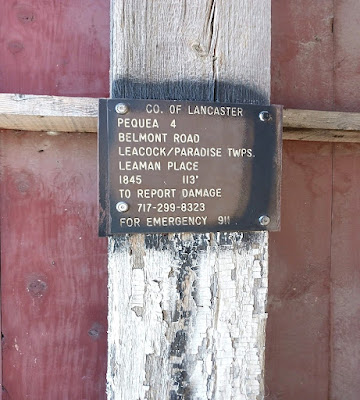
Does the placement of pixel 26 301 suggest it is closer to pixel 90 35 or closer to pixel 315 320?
pixel 90 35

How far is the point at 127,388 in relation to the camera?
2.87 feet

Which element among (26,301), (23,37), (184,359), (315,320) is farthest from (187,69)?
(315,320)

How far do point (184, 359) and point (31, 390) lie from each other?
1.85 feet

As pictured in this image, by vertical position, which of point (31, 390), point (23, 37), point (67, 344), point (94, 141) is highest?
point (23, 37)

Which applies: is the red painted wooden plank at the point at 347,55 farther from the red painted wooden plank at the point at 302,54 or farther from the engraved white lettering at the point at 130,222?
the engraved white lettering at the point at 130,222

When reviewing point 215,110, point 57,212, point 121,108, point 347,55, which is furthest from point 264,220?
point 347,55

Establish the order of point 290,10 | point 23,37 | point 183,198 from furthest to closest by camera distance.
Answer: point 290,10
point 23,37
point 183,198

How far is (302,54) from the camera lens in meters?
1.28

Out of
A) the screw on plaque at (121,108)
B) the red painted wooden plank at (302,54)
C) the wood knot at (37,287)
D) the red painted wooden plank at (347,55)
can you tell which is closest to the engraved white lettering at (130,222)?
the screw on plaque at (121,108)

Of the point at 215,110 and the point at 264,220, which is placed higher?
the point at 215,110

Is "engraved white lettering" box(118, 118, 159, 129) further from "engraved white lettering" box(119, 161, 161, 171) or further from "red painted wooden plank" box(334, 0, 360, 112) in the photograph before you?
"red painted wooden plank" box(334, 0, 360, 112)

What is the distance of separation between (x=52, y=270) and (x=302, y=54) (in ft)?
3.53

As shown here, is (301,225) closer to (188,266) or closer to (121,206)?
(188,266)

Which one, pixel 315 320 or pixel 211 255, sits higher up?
pixel 211 255
